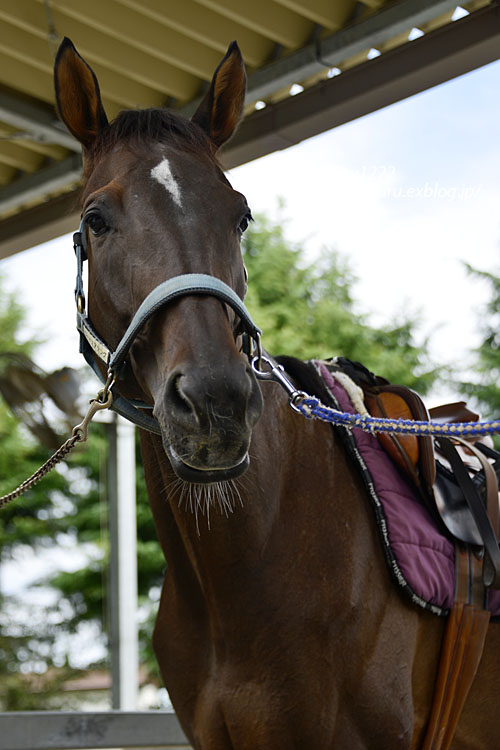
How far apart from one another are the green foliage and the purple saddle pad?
13.4m

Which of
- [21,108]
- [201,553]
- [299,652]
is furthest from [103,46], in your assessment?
[299,652]

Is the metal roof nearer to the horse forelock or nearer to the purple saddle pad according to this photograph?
the horse forelock

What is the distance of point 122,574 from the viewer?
7.88 m

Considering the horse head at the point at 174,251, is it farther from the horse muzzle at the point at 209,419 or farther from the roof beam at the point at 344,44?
the roof beam at the point at 344,44

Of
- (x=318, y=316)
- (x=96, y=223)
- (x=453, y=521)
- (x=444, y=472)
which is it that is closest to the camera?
(x=96, y=223)

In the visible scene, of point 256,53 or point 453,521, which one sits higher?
point 256,53

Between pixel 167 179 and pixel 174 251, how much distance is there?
22 cm

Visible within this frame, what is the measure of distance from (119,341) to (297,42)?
237cm

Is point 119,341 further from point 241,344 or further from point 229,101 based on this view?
point 229,101

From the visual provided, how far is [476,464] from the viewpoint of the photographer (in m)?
2.92

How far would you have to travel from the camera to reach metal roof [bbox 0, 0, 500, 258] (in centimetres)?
364

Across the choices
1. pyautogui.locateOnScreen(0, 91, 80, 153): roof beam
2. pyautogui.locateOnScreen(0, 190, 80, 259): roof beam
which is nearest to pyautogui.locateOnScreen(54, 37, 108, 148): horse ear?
pyautogui.locateOnScreen(0, 91, 80, 153): roof beam

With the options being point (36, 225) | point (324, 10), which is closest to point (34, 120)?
point (36, 225)

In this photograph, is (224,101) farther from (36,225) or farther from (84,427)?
(36,225)
